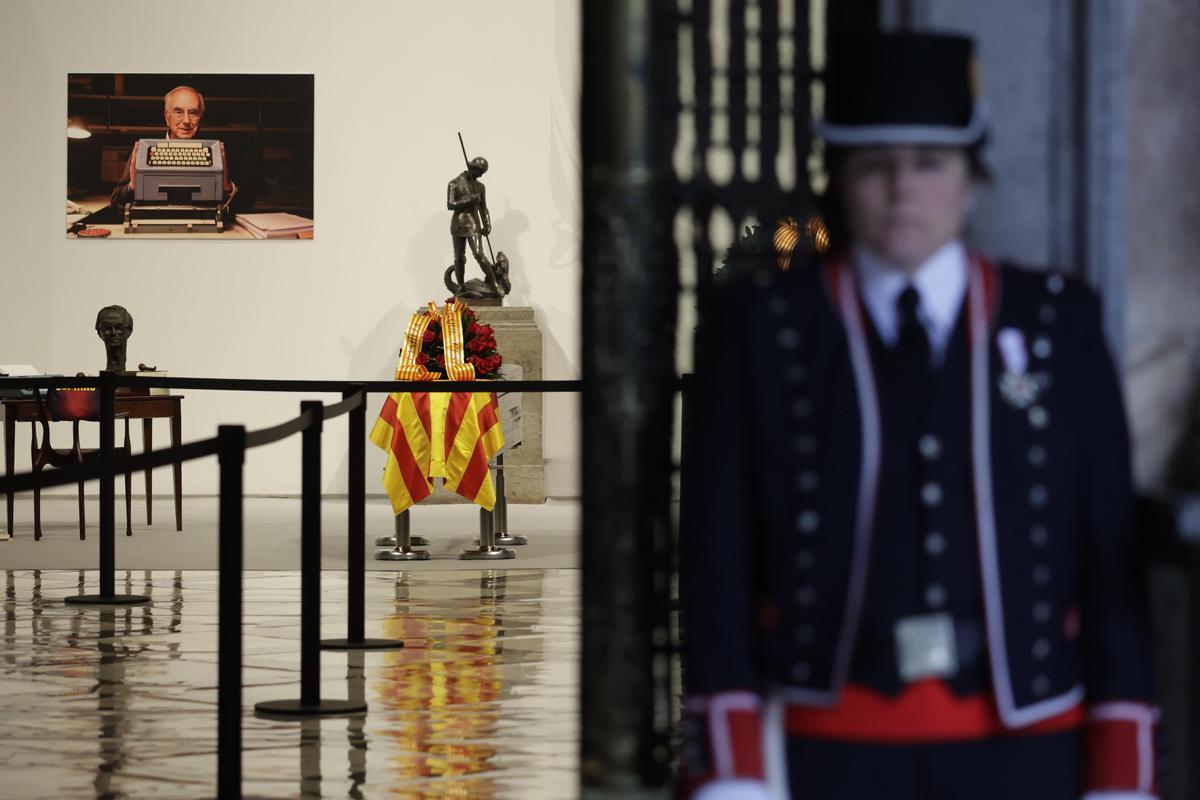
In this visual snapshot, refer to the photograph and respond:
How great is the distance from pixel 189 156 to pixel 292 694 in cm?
919

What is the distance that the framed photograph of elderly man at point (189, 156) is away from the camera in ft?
44.8

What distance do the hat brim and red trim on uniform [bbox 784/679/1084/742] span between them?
0.50 m

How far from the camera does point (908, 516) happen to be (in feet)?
5.28

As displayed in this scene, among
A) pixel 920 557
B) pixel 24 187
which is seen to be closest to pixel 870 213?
pixel 920 557

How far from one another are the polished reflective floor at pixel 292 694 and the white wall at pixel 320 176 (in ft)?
20.1

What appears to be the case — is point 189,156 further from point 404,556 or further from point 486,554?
point 486,554

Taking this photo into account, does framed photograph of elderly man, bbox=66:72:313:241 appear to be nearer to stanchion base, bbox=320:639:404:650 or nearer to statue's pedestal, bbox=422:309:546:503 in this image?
statue's pedestal, bbox=422:309:546:503

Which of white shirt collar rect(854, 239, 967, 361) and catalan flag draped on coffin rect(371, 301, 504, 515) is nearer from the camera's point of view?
white shirt collar rect(854, 239, 967, 361)

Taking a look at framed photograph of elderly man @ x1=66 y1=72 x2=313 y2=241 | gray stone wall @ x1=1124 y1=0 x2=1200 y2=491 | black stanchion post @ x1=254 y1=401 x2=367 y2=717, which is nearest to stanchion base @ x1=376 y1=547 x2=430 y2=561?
black stanchion post @ x1=254 y1=401 x2=367 y2=717

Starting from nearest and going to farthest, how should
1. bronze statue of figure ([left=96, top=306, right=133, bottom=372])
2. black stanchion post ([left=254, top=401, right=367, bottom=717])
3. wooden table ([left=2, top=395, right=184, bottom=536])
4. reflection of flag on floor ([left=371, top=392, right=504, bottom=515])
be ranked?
black stanchion post ([left=254, top=401, right=367, bottom=717]) < reflection of flag on floor ([left=371, top=392, right=504, bottom=515]) < wooden table ([left=2, top=395, right=184, bottom=536]) < bronze statue of figure ([left=96, top=306, right=133, bottom=372])

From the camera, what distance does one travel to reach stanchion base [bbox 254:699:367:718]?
4.81 m

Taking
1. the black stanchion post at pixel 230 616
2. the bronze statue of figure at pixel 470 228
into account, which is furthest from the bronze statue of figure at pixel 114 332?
the black stanchion post at pixel 230 616

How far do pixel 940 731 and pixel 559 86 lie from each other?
497 inches

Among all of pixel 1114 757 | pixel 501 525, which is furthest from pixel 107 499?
pixel 1114 757
